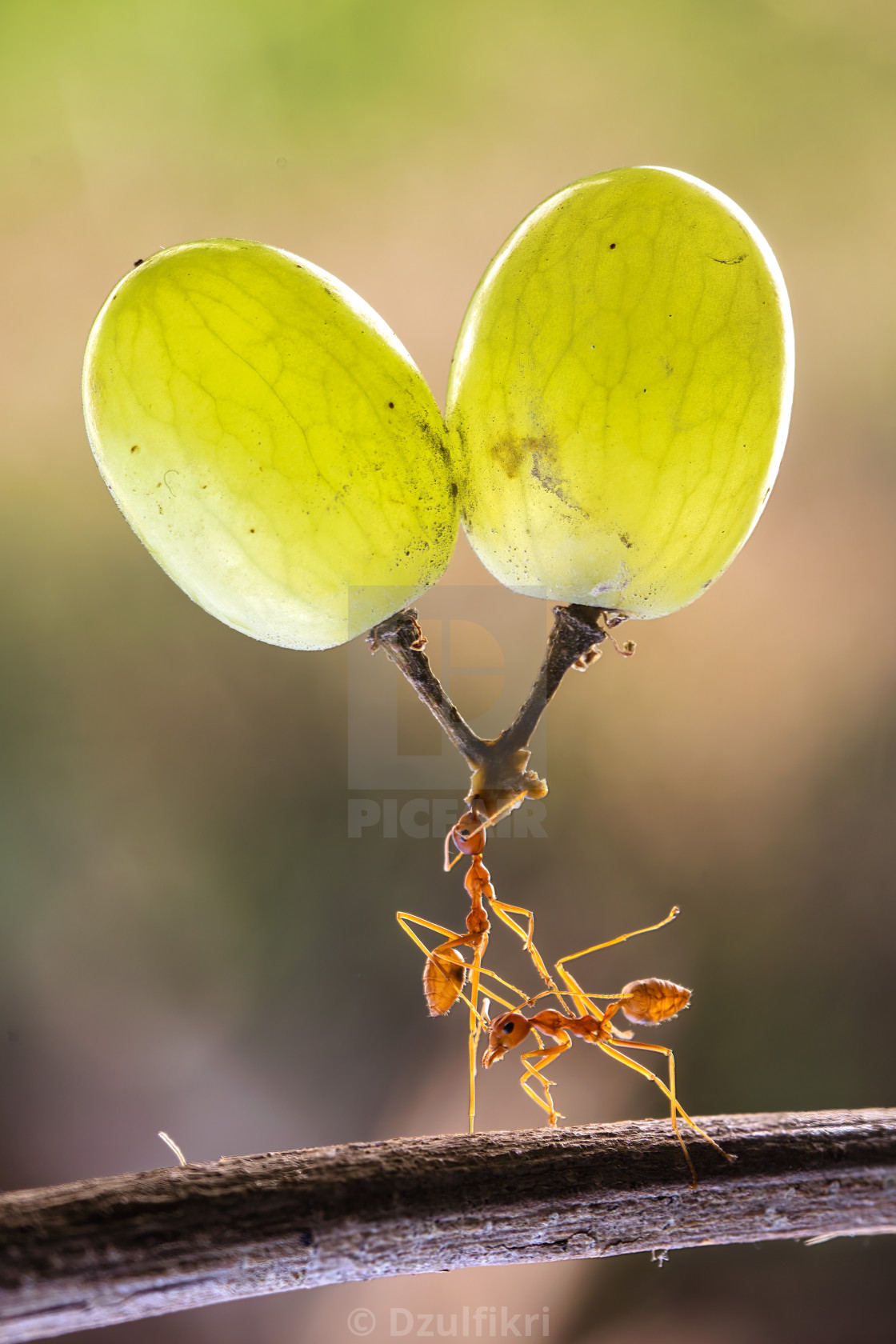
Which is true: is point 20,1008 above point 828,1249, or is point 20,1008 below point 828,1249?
above

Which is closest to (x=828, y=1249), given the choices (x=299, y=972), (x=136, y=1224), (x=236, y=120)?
(x=299, y=972)

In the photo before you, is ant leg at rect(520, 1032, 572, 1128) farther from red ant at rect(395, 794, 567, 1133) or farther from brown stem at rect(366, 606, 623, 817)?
brown stem at rect(366, 606, 623, 817)

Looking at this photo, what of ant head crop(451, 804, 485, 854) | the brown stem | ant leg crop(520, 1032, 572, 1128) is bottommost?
ant leg crop(520, 1032, 572, 1128)

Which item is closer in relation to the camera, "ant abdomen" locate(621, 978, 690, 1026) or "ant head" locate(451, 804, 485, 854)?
"ant head" locate(451, 804, 485, 854)

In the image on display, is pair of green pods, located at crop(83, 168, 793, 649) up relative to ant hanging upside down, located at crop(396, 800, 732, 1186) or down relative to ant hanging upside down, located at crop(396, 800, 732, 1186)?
up

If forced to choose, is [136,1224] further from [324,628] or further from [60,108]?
[60,108]

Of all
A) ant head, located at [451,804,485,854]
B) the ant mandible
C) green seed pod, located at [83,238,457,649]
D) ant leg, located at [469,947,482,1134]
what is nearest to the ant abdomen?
the ant mandible

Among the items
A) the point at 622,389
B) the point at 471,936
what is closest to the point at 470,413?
the point at 622,389

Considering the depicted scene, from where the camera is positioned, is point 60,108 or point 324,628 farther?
point 60,108
